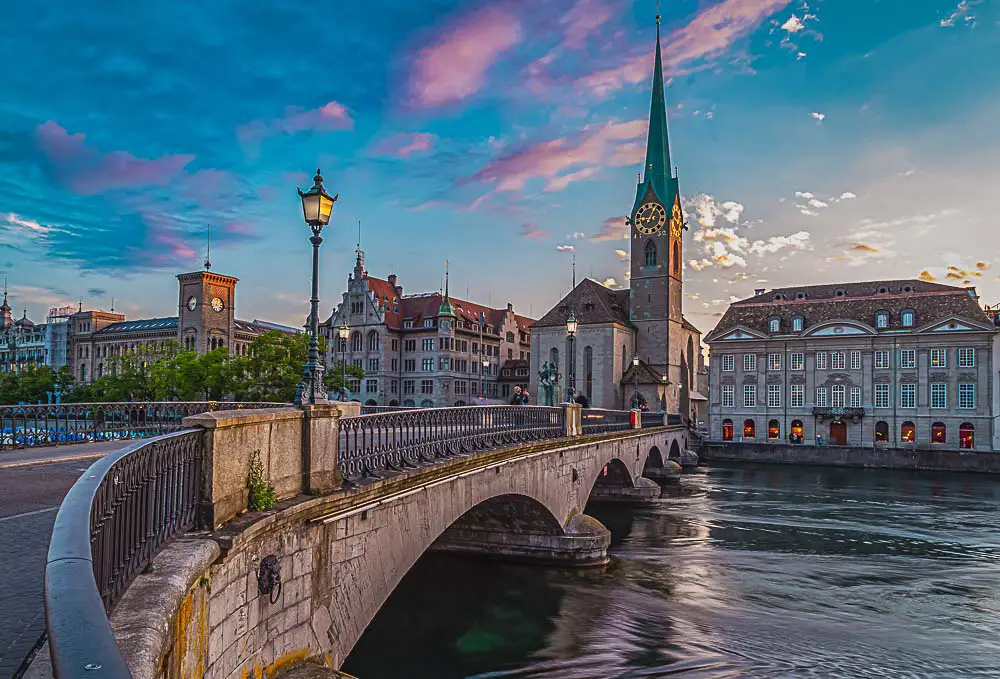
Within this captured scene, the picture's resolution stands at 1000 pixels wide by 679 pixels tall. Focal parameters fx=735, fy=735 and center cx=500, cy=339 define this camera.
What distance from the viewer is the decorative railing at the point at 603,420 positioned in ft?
103

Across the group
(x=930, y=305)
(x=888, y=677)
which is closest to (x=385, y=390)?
(x=930, y=305)

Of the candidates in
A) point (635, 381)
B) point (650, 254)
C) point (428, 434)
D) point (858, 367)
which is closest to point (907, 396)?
point (858, 367)

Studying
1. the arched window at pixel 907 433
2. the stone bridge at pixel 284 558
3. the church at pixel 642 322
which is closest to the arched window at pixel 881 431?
the arched window at pixel 907 433

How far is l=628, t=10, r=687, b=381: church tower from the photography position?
74375mm

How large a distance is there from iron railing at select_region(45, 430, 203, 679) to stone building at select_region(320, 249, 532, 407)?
74093 mm

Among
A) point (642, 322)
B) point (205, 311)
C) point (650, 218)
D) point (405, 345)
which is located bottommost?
point (405, 345)

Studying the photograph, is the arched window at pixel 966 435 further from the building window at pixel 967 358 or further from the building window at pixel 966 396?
the building window at pixel 967 358

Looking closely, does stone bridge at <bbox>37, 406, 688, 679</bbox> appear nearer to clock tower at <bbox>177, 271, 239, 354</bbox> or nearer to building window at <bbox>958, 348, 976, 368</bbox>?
building window at <bbox>958, 348, 976, 368</bbox>

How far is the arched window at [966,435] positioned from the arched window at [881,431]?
527 cm

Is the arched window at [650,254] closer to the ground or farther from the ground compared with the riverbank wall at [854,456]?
farther from the ground

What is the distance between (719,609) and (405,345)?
67992mm

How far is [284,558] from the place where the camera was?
8227 millimetres

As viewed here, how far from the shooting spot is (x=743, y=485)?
45.5 meters

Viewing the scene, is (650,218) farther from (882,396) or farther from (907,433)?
(907,433)
